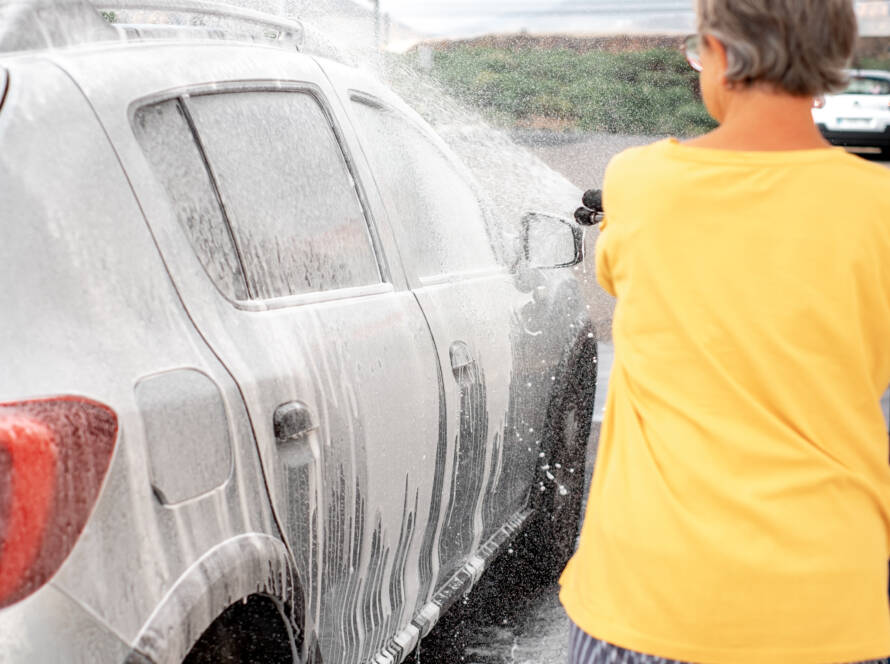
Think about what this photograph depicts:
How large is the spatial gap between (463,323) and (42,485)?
1.71 m

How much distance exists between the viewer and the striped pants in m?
1.60

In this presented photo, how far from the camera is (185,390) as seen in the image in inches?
81.4

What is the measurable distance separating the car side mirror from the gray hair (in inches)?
87.4

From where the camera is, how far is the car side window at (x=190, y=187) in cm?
229

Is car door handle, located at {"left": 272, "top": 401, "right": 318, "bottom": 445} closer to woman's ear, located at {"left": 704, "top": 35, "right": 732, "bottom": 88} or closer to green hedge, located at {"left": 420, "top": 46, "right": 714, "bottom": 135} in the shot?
woman's ear, located at {"left": 704, "top": 35, "right": 732, "bottom": 88}

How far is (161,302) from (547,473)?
2.20 meters

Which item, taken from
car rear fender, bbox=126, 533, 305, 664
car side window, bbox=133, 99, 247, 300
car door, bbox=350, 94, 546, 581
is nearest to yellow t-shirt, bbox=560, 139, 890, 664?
car rear fender, bbox=126, 533, 305, 664

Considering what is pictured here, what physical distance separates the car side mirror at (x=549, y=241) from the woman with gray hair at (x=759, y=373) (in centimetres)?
220

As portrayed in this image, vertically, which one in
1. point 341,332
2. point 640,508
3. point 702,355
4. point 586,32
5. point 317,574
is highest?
point 702,355

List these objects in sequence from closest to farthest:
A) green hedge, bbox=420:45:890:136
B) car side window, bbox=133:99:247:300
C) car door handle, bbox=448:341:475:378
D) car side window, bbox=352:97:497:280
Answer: car side window, bbox=133:99:247:300, car door handle, bbox=448:341:475:378, car side window, bbox=352:97:497:280, green hedge, bbox=420:45:890:136

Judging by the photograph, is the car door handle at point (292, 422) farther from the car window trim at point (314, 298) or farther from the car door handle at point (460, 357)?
the car door handle at point (460, 357)

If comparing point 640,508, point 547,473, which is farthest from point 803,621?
point 547,473

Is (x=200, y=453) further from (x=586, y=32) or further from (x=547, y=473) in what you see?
(x=586, y=32)

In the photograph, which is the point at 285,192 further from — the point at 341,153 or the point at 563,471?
the point at 563,471
